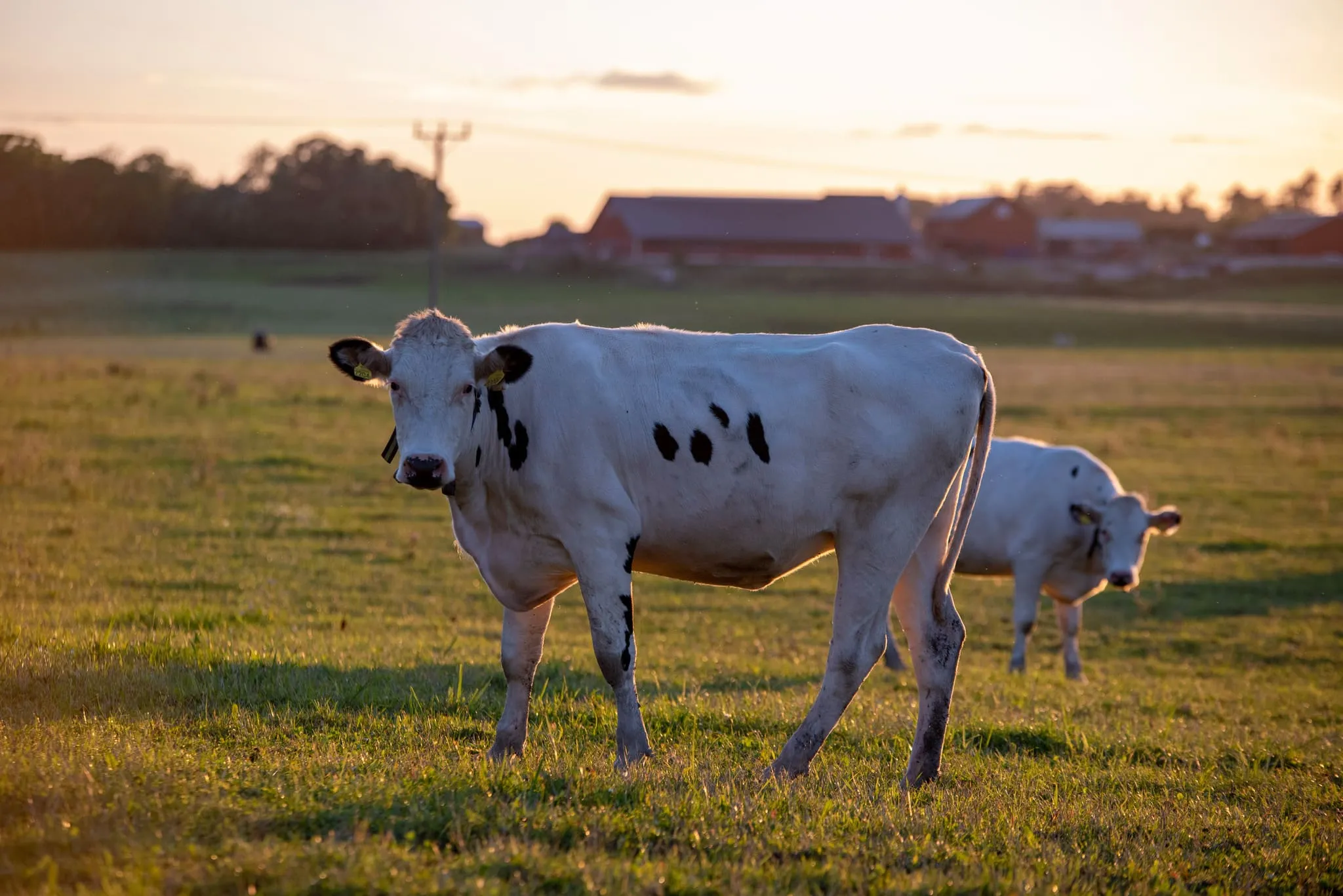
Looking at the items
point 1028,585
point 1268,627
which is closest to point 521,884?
point 1028,585

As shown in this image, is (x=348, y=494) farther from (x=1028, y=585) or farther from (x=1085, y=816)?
(x=1085, y=816)

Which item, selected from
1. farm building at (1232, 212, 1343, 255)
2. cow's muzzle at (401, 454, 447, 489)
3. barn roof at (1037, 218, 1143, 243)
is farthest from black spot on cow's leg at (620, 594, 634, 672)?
farm building at (1232, 212, 1343, 255)

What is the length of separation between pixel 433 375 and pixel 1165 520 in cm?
1104

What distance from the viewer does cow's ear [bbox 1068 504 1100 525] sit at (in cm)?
1520

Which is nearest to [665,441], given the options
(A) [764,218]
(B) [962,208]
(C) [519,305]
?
(C) [519,305]

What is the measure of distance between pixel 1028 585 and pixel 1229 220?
5409 inches

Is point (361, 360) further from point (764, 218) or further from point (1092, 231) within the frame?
point (1092, 231)

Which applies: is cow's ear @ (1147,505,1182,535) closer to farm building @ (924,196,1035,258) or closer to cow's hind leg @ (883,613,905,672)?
cow's hind leg @ (883,613,905,672)

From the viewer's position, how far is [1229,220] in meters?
139

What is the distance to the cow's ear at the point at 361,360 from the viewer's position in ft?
23.4

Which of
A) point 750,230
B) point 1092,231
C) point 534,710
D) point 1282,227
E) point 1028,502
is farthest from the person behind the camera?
point 1092,231

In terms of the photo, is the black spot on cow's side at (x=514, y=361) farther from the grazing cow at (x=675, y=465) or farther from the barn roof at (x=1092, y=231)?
the barn roof at (x=1092, y=231)

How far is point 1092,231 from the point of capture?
121 metres

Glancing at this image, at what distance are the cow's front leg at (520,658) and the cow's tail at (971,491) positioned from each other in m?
2.35
